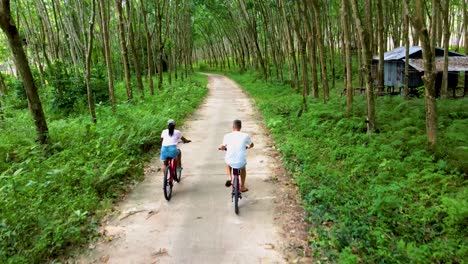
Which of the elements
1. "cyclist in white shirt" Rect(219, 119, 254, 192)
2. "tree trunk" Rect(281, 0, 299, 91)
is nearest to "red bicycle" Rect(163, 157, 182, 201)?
"cyclist in white shirt" Rect(219, 119, 254, 192)

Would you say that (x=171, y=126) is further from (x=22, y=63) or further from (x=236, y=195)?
(x=22, y=63)

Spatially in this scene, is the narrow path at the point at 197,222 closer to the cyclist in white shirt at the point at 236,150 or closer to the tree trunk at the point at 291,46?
the cyclist in white shirt at the point at 236,150

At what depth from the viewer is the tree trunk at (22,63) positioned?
7.81 metres

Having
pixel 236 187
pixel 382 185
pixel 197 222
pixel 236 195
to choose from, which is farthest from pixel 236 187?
pixel 382 185

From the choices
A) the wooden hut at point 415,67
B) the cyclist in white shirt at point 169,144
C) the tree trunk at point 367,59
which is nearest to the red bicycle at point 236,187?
the cyclist in white shirt at point 169,144

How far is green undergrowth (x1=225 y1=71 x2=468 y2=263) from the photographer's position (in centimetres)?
481

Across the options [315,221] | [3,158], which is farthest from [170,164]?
[3,158]

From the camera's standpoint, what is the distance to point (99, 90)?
18.1m

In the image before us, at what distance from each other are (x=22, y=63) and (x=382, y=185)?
839cm

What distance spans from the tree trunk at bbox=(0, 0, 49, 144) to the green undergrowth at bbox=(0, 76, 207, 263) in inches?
21.2

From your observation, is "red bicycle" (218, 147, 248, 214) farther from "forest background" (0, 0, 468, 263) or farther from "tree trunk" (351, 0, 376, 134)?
"tree trunk" (351, 0, 376, 134)

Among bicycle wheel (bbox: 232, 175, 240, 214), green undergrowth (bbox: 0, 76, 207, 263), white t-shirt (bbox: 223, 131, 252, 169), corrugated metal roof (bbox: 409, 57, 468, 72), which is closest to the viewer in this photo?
green undergrowth (bbox: 0, 76, 207, 263)

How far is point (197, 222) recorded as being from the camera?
5.96 m

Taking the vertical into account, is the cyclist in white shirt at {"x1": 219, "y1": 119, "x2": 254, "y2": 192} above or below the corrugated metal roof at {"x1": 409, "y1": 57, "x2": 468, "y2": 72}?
below
